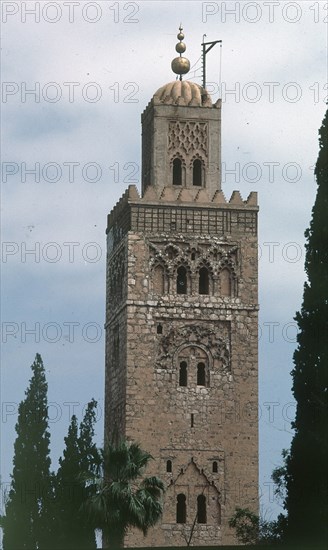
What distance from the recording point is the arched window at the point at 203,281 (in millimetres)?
71188

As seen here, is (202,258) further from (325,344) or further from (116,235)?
(325,344)

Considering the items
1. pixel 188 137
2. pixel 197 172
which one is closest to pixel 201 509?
pixel 197 172

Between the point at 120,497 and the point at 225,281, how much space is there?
51.0ft

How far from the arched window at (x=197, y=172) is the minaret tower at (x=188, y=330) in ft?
0.11

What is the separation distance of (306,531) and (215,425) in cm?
1724

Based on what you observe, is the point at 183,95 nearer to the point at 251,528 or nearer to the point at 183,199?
the point at 183,199

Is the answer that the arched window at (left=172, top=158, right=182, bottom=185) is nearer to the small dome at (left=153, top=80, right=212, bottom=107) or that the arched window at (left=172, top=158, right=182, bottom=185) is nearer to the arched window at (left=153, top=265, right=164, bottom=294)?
the small dome at (left=153, top=80, right=212, bottom=107)

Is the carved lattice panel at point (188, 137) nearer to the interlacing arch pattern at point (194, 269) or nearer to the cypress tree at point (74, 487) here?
the interlacing arch pattern at point (194, 269)

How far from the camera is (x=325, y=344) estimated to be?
5325 centimetres

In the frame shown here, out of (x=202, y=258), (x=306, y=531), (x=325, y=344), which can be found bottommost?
(x=306, y=531)

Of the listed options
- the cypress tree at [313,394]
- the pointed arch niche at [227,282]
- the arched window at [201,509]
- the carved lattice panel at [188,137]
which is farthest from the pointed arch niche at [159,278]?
the cypress tree at [313,394]

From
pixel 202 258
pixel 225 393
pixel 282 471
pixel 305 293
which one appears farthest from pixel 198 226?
pixel 305 293

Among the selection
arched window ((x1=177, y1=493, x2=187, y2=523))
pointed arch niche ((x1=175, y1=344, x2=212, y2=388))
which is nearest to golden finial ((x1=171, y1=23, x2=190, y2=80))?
pointed arch niche ((x1=175, y1=344, x2=212, y2=388))

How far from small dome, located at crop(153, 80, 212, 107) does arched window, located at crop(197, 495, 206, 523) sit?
13.0 metres
